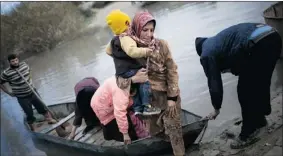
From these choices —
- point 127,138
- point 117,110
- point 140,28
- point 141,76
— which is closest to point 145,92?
point 141,76

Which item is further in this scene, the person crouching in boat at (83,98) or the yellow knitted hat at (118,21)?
the person crouching in boat at (83,98)

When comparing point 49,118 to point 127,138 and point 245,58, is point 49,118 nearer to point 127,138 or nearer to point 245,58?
point 127,138

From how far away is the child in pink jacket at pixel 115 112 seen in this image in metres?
4.41

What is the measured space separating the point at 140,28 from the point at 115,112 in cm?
121

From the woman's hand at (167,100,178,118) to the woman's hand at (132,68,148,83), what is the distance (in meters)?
0.39

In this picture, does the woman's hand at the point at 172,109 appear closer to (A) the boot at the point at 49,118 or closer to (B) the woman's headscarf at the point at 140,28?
(B) the woman's headscarf at the point at 140,28

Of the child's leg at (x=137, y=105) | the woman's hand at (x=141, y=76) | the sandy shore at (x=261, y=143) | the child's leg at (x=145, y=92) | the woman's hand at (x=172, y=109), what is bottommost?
the sandy shore at (x=261, y=143)

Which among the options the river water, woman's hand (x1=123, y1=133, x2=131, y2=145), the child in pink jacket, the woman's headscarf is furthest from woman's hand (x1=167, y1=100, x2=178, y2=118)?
the river water

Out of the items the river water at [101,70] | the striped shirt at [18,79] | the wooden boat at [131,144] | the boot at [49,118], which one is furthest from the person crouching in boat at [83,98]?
the boot at [49,118]

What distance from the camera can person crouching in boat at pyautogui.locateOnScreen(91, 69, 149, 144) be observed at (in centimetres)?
436

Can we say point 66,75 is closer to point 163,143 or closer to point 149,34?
point 163,143

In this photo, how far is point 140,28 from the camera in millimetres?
3809

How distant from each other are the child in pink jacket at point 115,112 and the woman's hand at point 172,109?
1.68 feet

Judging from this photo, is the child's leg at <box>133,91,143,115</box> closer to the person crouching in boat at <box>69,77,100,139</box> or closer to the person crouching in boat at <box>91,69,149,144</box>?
the person crouching in boat at <box>91,69,149,144</box>
